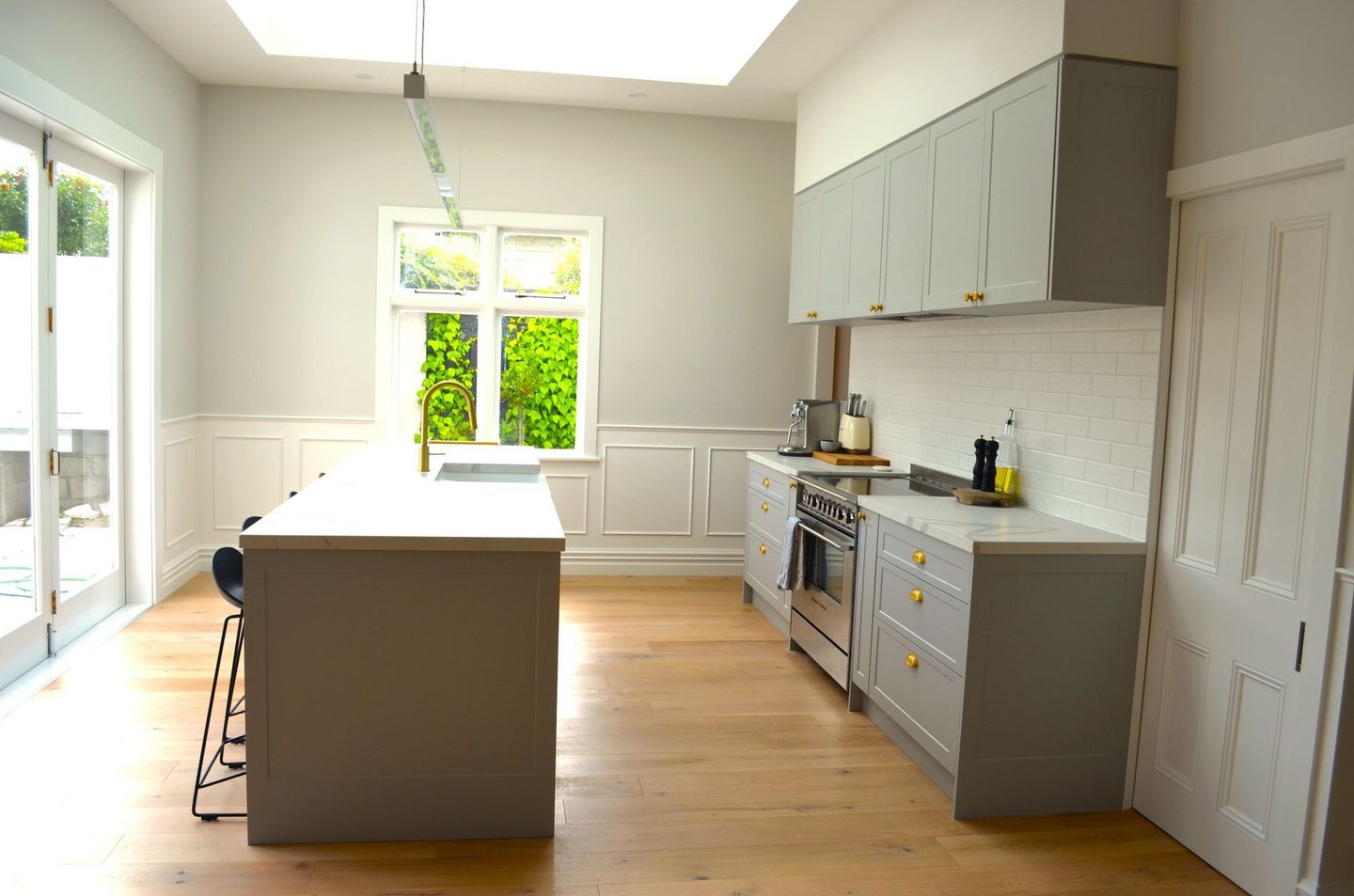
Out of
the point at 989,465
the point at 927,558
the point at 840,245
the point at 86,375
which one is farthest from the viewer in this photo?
the point at 840,245

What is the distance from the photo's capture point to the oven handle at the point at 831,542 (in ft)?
13.5

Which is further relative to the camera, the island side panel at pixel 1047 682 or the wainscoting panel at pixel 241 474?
the wainscoting panel at pixel 241 474

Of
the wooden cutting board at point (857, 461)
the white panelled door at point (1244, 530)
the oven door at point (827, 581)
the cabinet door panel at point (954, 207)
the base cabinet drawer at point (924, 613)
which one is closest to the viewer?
the white panelled door at point (1244, 530)

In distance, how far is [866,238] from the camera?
15.3 feet

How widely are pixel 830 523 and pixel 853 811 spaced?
1.39m

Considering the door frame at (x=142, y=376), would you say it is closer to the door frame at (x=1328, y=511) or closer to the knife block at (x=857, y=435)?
the knife block at (x=857, y=435)

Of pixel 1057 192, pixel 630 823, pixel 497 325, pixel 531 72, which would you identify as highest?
pixel 531 72

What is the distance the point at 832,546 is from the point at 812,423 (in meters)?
1.50

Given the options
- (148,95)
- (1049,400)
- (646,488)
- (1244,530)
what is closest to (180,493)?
(148,95)

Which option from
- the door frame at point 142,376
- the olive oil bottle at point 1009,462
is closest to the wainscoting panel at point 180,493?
the door frame at point 142,376

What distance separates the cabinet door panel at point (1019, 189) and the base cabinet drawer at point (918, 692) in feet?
4.11

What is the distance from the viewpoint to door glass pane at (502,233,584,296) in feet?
21.1

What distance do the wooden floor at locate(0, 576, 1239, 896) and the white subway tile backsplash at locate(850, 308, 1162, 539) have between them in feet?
3.58

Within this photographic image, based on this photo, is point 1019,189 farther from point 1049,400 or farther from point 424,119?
point 424,119
